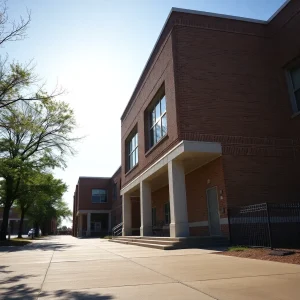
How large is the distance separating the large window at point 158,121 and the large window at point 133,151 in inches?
158

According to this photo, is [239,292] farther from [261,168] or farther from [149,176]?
[149,176]

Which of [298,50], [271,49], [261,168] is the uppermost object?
[271,49]

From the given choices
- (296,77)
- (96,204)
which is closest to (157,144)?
(296,77)

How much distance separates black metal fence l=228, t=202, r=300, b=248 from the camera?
38.2 ft

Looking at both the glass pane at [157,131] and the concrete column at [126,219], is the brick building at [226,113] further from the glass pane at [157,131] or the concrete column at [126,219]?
the concrete column at [126,219]

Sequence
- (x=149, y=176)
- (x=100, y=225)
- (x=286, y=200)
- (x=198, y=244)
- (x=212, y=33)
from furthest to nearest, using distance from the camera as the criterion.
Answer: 1. (x=100, y=225)
2. (x=149, y=176)
3. (x=212, y=33)
4. (x=286, y=200)
5. (x=198, y=244)

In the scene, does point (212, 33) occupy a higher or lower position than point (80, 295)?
higher

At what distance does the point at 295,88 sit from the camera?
1475 cm

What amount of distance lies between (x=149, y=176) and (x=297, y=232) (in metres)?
8.66

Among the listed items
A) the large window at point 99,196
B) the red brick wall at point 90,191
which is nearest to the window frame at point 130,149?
the red brick wall at point 90,191

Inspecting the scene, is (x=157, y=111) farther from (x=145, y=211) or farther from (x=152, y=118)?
(x=145, y=211)

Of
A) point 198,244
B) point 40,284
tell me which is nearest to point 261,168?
point 198,244

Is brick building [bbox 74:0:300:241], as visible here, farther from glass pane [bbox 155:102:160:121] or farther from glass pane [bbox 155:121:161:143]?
A: glass pane [bbox 155:102:160:121]

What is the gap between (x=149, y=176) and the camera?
1842cm
